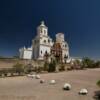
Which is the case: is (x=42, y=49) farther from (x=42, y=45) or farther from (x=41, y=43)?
(x=41, y=43)

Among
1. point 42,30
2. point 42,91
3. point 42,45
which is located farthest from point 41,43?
point 42,91

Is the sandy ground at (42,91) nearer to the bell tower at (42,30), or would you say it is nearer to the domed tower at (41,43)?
the domed tower at (41,43)

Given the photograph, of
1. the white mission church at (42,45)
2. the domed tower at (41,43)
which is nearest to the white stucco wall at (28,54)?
the white mission church at (42,45)

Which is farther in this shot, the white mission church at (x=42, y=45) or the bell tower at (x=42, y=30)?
the bell tower at (x=42, y=30)

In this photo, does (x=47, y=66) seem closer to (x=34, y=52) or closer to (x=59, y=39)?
(x=34, y=52)

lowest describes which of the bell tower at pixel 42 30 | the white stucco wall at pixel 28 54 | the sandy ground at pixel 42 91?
the sandy ground at pixel 42 91

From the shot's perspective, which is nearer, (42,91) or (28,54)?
(42,91)

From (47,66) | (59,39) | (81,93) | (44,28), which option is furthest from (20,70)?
(59,39)

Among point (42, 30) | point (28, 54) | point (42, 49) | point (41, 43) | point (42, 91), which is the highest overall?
point (42, 30)

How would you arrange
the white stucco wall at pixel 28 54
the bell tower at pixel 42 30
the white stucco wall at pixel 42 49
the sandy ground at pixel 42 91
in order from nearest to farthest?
the sandy ground at pixel 42 91
the white stucco wall at pixel 42 49
the bell tower at pixel 42 30
the white stucco wall at pixel 28 54

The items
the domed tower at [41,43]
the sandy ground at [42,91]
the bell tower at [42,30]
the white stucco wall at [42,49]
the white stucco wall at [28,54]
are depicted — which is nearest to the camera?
the sandy ground at [42,91]

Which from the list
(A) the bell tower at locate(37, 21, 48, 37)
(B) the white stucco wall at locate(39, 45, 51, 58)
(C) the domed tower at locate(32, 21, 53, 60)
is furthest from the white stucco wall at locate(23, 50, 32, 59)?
(B) the white stucco wall at locate(39, 45, 51, 58)

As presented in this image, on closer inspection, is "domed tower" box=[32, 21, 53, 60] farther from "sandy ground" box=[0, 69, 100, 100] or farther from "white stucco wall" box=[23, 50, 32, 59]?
"sandy ground" box=[0, 69, 100, 100]

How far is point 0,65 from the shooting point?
40281 millimetres
